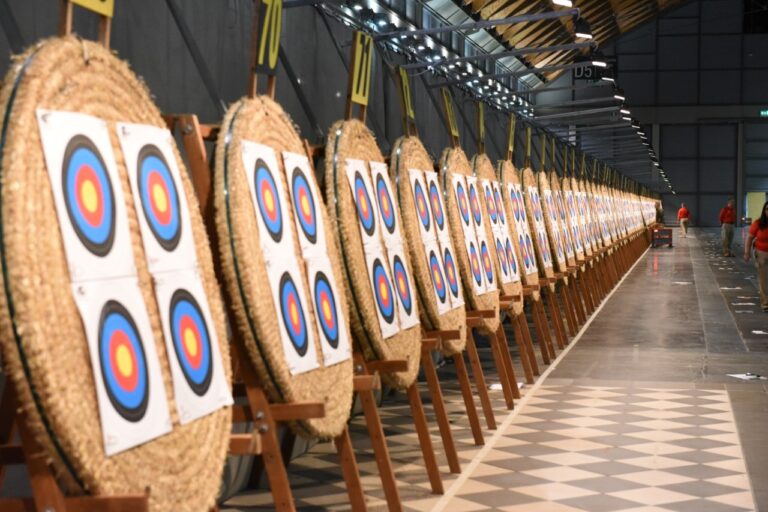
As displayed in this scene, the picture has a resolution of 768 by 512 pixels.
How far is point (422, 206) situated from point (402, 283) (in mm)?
751

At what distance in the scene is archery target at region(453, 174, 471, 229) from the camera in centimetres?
621

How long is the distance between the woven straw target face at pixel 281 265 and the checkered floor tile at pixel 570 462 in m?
1.09

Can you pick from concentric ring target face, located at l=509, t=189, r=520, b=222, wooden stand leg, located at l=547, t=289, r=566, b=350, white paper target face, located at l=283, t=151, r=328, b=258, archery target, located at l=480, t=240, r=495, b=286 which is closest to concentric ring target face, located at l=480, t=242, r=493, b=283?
archery target, located at l=480, t=240, r=495, b=286

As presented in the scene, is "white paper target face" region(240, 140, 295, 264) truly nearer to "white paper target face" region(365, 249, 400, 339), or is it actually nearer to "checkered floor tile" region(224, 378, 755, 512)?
"white paper target face" region(365, 249, 400, 339)

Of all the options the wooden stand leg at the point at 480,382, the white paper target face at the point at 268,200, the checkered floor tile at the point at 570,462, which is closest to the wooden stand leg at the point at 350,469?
the white paper target face at the point at 268,200

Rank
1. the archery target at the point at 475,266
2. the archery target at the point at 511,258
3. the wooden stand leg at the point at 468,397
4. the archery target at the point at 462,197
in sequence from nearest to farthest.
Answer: the wooden stand leg at the point at 468,397, the archery target at the point at 475,266, the archery target at the point at 462,197, the archery target at the point at 511,258

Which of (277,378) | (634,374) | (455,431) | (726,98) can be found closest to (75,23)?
(277,378)

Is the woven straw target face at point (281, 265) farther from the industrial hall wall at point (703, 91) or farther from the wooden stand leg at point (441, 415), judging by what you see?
the industrial hall wall at point (703, 91)

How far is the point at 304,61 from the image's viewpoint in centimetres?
531

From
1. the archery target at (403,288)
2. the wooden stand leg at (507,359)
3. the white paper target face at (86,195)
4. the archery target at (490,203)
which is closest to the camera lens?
the white paper target face at (86,195)

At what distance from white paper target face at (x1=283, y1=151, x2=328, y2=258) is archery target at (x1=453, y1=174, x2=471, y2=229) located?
2.37 meters

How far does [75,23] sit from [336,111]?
9.02ft

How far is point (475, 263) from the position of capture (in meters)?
6.24

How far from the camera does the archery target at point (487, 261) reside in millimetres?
6414
